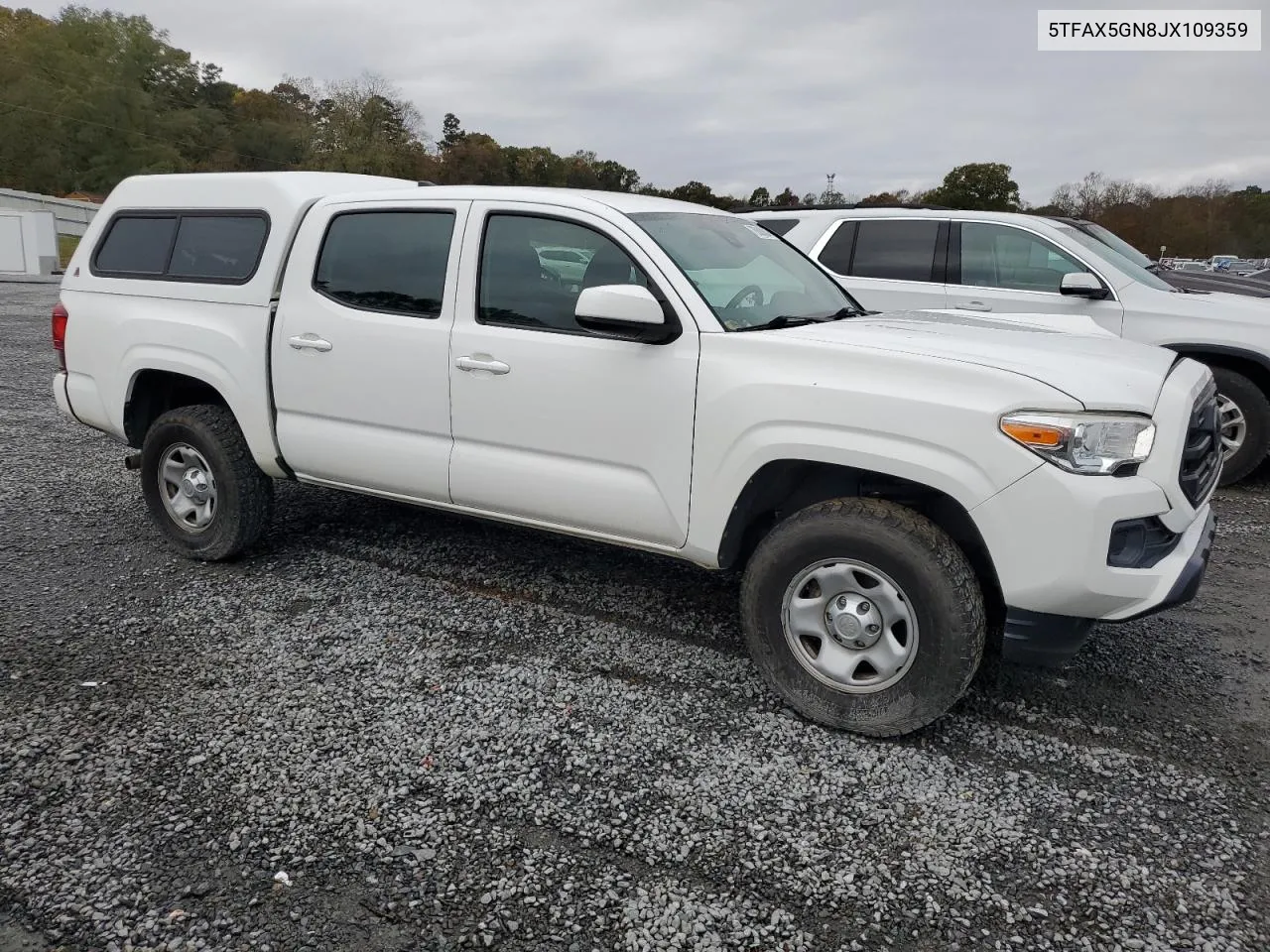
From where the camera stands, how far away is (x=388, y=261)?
416 centimetres

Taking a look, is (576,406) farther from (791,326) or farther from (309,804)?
(309,804)

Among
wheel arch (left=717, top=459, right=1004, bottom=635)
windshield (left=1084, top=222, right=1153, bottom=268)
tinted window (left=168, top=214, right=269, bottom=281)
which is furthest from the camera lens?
windshield (left=1084, top=222, right=1153, bottom=268)

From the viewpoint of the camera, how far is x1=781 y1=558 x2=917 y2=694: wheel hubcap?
3.07 metres

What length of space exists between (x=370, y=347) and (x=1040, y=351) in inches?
108

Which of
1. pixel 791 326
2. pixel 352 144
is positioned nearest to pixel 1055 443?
pixel 791 326

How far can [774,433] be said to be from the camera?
316 centimetres

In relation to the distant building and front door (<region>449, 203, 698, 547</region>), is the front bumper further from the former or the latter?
the distant building

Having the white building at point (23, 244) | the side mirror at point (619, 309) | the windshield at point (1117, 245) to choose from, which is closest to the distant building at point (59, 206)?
the white building at point (23, 244)

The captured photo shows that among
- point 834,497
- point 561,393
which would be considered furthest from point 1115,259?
point 561,393

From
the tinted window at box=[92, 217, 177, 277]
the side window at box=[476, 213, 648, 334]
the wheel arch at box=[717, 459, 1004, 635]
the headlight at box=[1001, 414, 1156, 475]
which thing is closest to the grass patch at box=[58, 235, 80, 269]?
the tinted window at box=[92, 217, 177, 277]

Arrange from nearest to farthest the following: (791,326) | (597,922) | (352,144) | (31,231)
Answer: (597,922), (791,326), (31,231), (352,144)

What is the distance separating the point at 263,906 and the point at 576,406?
6.50 ft

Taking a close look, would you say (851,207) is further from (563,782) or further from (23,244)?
(23,244)

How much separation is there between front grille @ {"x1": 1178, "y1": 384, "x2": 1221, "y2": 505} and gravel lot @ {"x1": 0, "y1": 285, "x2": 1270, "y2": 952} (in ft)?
2.87
